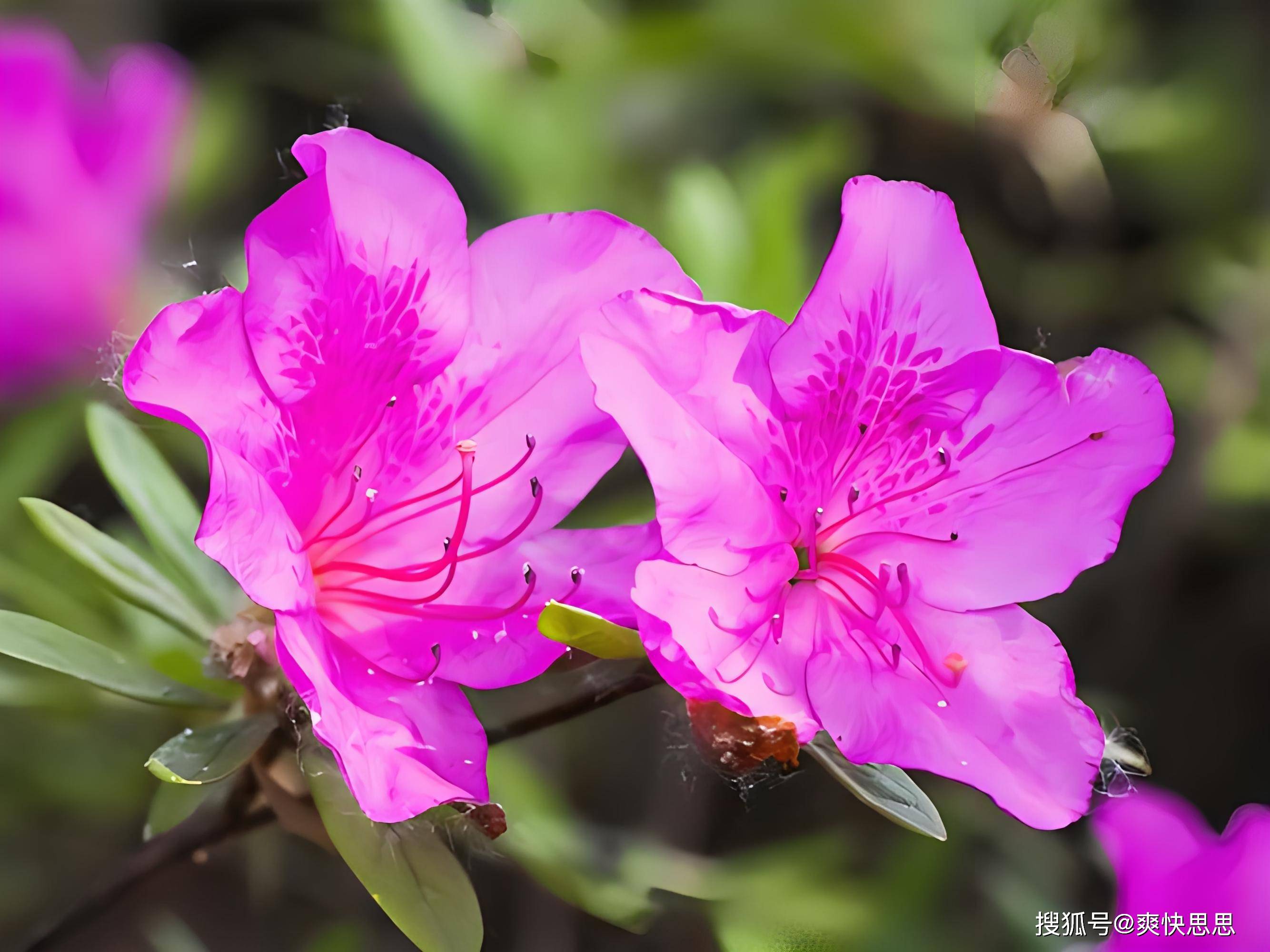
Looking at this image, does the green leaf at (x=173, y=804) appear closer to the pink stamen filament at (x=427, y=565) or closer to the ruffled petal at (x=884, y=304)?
the pink stamen filament at (x=427, y=565)

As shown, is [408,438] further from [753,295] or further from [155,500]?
[753,295]

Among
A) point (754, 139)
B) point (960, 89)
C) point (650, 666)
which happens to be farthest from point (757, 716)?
point (754, 139)

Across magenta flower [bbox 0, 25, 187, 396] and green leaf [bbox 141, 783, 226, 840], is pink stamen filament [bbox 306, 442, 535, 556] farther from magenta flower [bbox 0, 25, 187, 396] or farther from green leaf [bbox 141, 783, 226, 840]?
magenta flower [bbox 0, 25, 187, 396]

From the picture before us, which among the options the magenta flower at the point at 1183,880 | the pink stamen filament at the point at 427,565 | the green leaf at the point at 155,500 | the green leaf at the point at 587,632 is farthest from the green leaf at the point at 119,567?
the magenta flower at the point at 1183,880

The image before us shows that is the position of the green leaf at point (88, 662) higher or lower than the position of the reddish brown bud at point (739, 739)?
lower

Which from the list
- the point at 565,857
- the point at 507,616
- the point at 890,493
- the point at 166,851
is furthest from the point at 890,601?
the point at 166,851

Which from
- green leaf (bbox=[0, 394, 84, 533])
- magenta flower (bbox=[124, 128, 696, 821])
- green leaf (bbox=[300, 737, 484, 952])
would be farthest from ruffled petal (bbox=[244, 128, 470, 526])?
green leaf (bbox=[0, 394, 84, 533])
